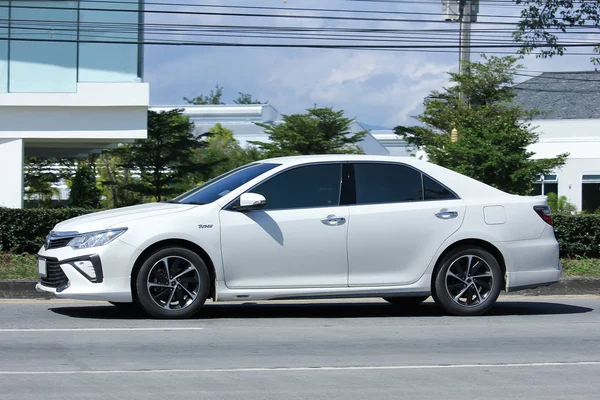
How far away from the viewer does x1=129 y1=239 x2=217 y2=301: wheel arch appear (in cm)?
892

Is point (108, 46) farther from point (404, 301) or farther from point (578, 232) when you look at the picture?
point (404, 301)

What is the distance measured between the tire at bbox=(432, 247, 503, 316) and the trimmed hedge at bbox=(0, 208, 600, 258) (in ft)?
20.4

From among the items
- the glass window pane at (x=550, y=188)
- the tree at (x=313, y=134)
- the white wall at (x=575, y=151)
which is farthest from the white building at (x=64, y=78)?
the glass window pane at (x=550, y=188)

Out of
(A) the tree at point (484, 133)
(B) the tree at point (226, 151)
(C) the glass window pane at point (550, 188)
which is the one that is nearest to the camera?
(A) the tree at point (484, 133)

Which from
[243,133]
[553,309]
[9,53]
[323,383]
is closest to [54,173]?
[243,133]

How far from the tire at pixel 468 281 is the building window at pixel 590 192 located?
119ft

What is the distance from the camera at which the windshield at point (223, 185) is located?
Result: 30.9ft

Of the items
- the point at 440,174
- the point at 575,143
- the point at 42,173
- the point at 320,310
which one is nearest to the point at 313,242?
the point at 320,310

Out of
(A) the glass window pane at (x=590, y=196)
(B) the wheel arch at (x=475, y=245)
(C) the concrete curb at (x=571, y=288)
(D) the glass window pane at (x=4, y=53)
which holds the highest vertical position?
(D) the glass window pane at (x=4, y=53)

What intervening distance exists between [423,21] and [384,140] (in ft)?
120

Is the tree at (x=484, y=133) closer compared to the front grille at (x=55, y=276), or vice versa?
the front grille at (x=55, y=276)

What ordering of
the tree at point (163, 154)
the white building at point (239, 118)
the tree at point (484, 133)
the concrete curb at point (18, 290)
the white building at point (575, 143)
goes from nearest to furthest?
the concrete curb at point (18, 290)
the tree at point (484, 133)
the tree at point (163, 154)
the white building at point (575, 143)
the white building at point (239, 118)

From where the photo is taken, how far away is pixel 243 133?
5372 centimetres

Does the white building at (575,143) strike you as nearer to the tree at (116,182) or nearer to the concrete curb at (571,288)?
the tree at (116,182)
